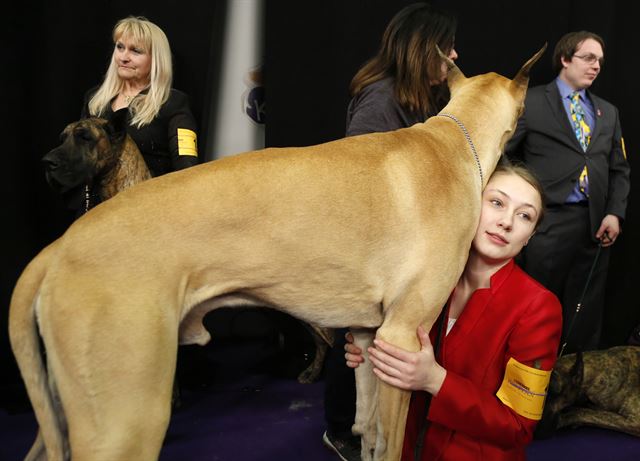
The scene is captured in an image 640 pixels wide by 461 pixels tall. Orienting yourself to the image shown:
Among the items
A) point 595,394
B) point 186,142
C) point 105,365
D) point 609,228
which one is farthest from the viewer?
point 609,228

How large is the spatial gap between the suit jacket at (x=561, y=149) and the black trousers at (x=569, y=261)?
0.08 m

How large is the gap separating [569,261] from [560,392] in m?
1.09

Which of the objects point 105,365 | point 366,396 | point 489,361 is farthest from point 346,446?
point 105,365

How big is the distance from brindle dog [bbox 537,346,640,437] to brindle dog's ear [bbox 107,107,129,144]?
2.49 m

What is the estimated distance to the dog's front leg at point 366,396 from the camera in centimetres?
182

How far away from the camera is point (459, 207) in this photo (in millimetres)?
1605

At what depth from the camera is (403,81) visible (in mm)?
2551

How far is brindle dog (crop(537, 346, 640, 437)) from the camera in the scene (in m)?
3.22

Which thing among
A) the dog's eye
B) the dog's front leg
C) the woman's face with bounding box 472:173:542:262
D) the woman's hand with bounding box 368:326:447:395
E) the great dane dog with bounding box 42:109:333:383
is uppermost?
the woman's face with bounding box 472:173:542:262

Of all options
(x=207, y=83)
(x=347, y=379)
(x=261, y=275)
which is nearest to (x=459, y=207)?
(x=261, y=275)

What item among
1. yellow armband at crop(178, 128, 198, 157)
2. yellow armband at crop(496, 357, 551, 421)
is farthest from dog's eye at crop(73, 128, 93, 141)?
yellow armband at crop(496, 357, 551, 421)

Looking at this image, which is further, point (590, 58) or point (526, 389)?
point (590, 58)

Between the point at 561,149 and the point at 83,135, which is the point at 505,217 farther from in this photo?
the point at 561,149

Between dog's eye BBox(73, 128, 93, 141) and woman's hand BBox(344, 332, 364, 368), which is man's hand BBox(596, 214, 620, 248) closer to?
woman's hand BBox(344, 332, 364, 368)
